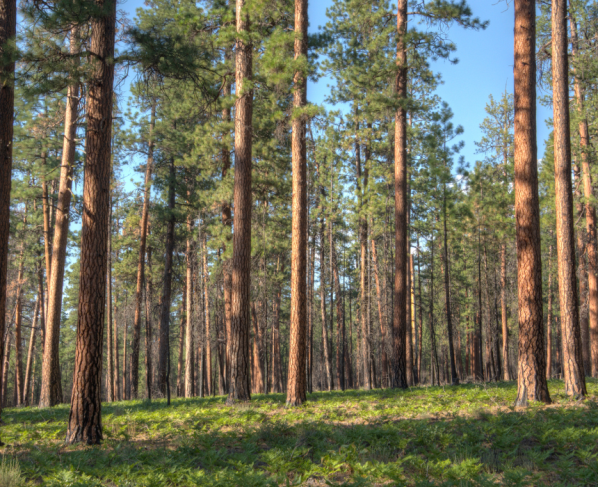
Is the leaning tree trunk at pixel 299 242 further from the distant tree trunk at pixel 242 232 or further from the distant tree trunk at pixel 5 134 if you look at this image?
the distant tree trunk at pixel 5 134

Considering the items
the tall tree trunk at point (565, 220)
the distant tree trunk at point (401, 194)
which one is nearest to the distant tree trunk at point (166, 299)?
the distant tree trunk at point (401, 194)

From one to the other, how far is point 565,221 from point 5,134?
37.4 feet

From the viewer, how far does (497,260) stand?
2697cm

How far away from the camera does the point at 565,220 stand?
372 inches

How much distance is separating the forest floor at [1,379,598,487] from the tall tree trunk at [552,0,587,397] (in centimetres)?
84

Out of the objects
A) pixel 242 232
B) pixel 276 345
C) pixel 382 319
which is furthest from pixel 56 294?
pixel 276 345

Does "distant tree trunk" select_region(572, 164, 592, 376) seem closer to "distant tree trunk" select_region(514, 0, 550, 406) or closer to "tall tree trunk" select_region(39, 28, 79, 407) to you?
"distant tree trunk" select_region(514, 0, 550, 406)

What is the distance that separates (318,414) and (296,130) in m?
6.70

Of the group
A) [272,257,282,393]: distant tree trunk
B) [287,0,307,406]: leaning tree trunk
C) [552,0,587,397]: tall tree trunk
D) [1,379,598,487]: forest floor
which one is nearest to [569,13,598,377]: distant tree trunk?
[552,0,587,397]: tall tree trunk

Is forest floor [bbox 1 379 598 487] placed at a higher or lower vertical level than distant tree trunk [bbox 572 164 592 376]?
lower

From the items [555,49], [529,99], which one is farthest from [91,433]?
[555,49]

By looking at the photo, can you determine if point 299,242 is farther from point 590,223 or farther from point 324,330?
point 590,223

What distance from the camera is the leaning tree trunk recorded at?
9875 mm

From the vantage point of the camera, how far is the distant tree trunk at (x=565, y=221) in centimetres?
903
